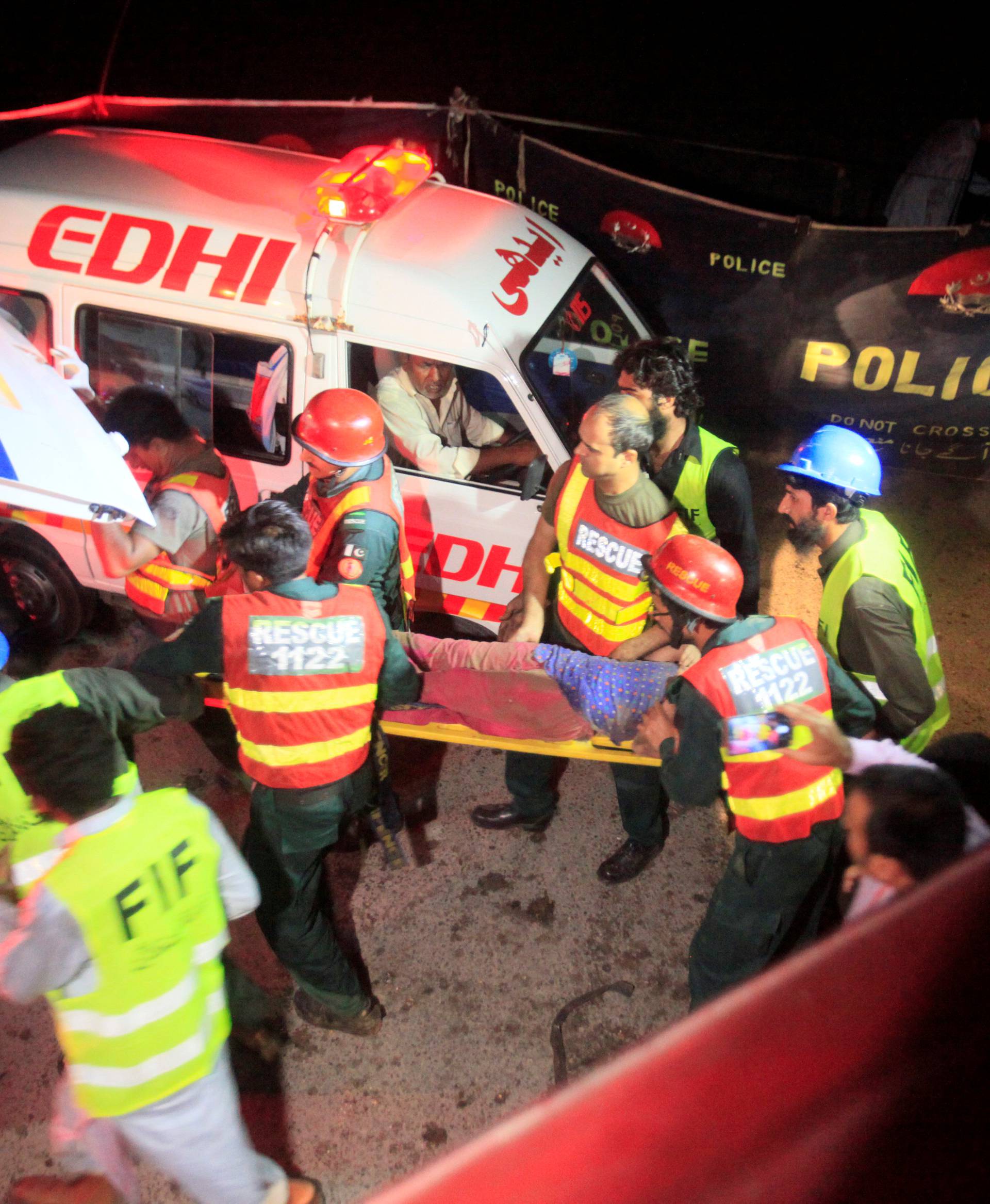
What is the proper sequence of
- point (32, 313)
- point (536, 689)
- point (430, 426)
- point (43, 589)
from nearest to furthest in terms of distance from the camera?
point (536, 689), point (32, 313), point (430, 426), point (43, 589)

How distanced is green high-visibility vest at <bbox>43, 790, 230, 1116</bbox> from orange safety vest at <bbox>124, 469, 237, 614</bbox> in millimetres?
1620

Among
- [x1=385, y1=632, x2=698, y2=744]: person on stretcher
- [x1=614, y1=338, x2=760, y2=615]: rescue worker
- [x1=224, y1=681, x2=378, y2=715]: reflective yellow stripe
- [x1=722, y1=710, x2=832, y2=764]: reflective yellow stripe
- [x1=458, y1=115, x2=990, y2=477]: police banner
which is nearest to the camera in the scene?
[x1=722, y1=710, x2=832, y2=764]: reflective yellow stripe

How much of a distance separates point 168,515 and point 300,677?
1255 mm

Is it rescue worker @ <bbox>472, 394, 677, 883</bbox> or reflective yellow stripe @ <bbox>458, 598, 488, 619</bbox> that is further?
reflective yellow stripe @ <bbox>458, 598, 488, 619</bbox>

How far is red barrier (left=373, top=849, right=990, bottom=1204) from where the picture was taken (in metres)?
0.51

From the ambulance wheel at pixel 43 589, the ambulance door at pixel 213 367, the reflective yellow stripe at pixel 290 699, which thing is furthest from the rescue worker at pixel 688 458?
the ambulance wheel at pixel 43 589

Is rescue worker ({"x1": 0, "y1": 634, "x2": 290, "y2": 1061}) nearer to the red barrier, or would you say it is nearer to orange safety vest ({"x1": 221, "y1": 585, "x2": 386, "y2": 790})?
orange safety vest ({"x1": 221, "y1": 585, "x2": 386, "y2": 790})

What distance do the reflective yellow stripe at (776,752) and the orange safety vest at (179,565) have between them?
2.32 meters

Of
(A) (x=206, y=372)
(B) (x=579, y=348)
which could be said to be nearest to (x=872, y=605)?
(B) (x=579, y=348)

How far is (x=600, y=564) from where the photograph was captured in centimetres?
348

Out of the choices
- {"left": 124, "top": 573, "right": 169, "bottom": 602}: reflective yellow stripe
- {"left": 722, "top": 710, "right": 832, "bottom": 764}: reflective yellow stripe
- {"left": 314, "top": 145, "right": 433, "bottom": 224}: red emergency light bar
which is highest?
{"left": 314, "top": 145, "right": 433, "bottom": 224}: red emergency light bar

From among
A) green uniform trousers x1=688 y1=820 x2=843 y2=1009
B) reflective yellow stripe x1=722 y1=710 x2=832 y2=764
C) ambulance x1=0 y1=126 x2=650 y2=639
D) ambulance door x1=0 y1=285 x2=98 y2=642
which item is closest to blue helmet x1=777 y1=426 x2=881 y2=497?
ambulance x1=0 y1=126 x2=650 y2=639

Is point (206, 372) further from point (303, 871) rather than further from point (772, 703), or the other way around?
point (772, 703)

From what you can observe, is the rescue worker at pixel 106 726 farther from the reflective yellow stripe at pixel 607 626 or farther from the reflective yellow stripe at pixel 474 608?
the reflective yellow stripe at pixel 474 608
